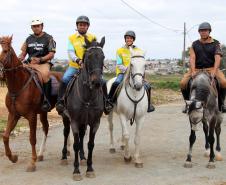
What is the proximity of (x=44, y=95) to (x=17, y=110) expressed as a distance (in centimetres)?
76

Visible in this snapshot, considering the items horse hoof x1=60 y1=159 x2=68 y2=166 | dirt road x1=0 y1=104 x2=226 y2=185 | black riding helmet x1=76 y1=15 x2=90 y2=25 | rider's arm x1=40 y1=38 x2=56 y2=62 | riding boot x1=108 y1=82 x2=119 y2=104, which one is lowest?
dirt road x1=0 y1=104 x2=226 y2=185

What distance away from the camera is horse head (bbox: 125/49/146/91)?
8.30 m

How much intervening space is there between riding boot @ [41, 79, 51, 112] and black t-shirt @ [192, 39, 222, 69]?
3.40 meters

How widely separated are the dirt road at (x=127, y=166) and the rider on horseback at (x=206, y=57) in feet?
5.69

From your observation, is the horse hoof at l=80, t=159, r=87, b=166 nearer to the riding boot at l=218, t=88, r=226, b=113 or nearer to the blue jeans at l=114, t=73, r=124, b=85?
the blue jeans at l=114, t=73, r=124, b=85

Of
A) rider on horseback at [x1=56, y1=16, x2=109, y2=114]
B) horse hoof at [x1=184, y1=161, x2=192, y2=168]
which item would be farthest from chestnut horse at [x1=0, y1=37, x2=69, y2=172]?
horse hoof at [x1=184, y1=161, x2=192, y2=168]

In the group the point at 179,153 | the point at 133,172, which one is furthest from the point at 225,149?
the point at 133,172

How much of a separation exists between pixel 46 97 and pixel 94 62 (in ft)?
7.39

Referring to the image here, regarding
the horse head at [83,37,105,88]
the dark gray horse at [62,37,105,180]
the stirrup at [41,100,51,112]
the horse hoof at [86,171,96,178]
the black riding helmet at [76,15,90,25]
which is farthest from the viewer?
the stirrup at [41,100,51,112]

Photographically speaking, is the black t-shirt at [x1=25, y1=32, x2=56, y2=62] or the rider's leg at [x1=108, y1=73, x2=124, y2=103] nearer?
the black t-shirt at [x1=25, y1=32, x2=56, y2=62]

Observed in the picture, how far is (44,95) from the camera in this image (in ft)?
28.9

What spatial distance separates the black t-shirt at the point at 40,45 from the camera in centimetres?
909

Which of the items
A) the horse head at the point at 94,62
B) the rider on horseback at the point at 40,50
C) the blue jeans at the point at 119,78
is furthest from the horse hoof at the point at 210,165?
the rider on horseback at the point at 40,50

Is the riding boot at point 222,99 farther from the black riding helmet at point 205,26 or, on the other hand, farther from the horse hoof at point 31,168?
the horse hoof at point 31,168
